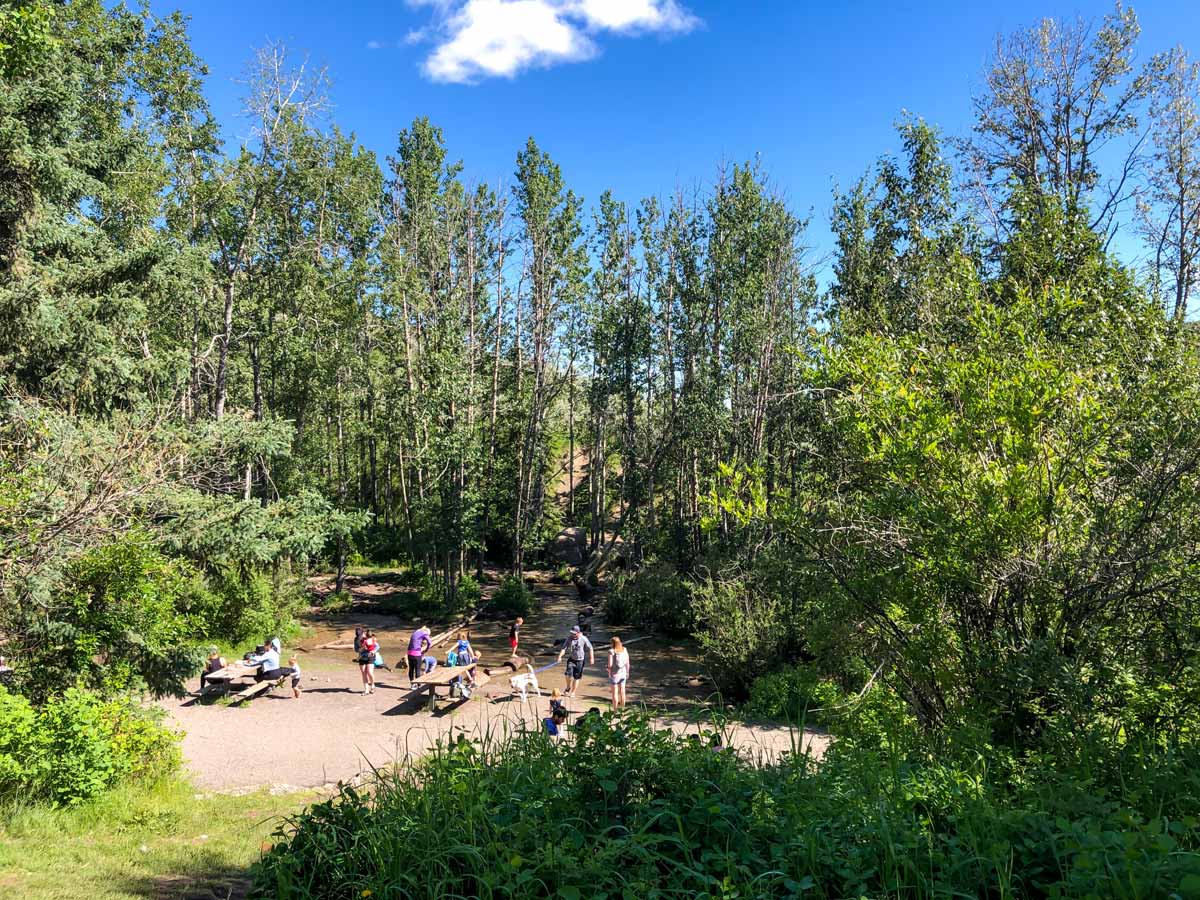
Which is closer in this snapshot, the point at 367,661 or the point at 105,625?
the point at 105,625

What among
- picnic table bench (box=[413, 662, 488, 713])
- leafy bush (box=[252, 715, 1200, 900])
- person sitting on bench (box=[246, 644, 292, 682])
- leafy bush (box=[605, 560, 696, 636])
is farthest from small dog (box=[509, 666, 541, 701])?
leafy bush (box=[605, 560, 696, 636])

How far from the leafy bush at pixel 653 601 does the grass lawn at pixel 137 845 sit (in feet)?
49.6

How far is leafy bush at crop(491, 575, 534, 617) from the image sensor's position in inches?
963

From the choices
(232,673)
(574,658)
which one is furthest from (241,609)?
(574,658)

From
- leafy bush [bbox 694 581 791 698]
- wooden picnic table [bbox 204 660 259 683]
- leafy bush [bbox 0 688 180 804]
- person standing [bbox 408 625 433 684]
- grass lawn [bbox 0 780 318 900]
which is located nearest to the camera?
grass lawn [bbox 0 780 318 900]

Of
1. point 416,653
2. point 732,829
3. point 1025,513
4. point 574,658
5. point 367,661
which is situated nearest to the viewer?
point 732,829

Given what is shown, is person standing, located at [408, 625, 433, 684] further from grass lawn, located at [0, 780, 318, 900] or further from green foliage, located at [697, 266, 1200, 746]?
green foliage, located at [697, 266, 1200, 746]

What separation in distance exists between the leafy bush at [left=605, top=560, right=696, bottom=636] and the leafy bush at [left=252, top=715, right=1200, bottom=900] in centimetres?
1720

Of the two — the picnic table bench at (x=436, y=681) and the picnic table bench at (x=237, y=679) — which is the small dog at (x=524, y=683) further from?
the picnic table bench at (x=237, y=679)

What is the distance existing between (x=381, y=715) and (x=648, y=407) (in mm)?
22181

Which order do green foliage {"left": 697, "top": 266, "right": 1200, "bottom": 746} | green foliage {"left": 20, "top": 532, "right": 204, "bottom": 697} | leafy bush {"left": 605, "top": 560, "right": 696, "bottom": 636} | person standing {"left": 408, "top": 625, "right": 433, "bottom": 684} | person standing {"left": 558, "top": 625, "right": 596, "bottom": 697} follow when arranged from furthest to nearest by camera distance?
leafy bush {"left": 605, "top": 560, "right": 696, "bottom": 636} → person standing {"left": 408, "top": 625, "right": 433, "bottom": 684} → person standing {"left": 558, "top": 625, "right": 596, "bottom": 697} → green foliage {"left": 20, "top": 532, "right": 204, "bottom": 697} → green foliage {"left": 697, "top": 266, "right": 1200, "bottom": 746}

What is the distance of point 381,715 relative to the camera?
12031 millimetres

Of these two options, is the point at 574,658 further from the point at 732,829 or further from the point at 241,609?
the point at 241,609

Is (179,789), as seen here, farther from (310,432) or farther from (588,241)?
(310,432)
